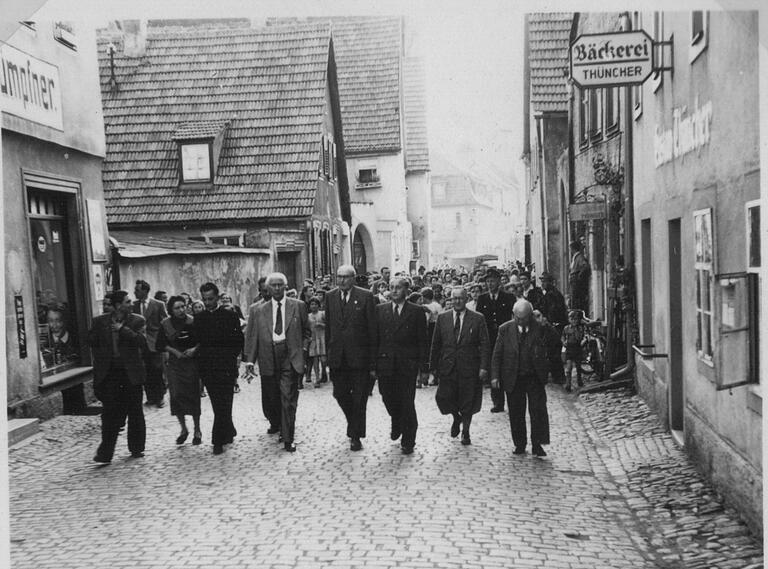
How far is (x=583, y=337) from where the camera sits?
13.9m

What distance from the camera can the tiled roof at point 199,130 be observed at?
2367 cm

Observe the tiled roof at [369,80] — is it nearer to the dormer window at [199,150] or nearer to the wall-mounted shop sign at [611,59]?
the dormer window at [199,150]

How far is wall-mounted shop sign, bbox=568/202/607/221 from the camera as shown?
14.6 metres

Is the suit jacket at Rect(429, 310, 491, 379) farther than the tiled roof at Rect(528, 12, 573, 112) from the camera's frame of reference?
No

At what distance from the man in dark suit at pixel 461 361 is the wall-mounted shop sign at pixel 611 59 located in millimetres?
2730

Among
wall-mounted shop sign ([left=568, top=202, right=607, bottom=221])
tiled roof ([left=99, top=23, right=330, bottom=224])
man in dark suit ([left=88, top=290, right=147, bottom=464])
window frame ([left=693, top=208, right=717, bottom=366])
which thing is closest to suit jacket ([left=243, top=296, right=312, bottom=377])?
man in dark suit ([left=88, top=290, right=147, bottom=464])

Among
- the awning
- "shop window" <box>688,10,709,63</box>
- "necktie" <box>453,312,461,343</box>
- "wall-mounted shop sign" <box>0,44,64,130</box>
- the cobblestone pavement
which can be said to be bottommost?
the cobblestone pavement

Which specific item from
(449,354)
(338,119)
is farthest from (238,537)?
(338,119)

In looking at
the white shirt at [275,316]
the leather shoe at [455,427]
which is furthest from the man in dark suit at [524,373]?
the white shirt at [275,316]

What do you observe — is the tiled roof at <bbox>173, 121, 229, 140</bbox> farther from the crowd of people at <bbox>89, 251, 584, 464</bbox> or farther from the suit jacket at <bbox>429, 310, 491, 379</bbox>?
the suit jacket at <bbox>429, 310, 491, 379</bbox>

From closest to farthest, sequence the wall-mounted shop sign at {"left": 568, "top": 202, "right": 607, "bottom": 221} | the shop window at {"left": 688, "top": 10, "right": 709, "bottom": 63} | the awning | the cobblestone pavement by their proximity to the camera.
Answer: the cobblestone pavement, the shop window at {"left": 688, "top": 10, "right": 709, "bottom": 63}, the wall-mounted shop sign at {"left": 568, "top": 202, "right": 607, "bottom": 221}, the awning

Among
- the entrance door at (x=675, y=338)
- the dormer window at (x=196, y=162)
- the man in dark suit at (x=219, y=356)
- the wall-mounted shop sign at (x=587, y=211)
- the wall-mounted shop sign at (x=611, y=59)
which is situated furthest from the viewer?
the dormer window at (x=196, y=162)

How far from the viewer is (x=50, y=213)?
1257cm

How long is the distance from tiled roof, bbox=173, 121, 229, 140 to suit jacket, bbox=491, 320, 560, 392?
15.8m
